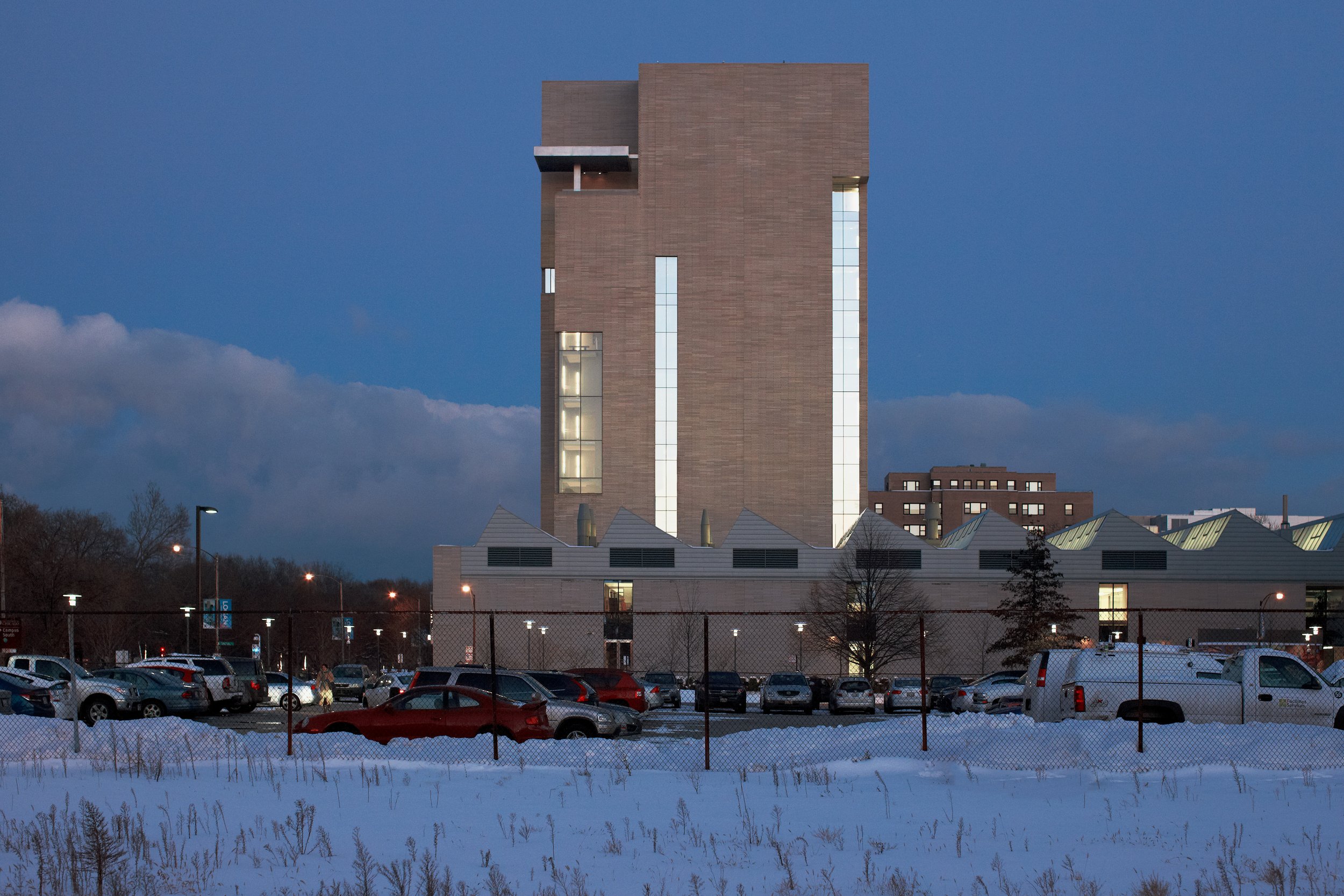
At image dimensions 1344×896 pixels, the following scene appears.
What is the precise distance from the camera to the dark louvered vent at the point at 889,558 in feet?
280

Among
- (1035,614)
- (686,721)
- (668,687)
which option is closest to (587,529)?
(1035,614)

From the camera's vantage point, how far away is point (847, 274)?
4040 inches

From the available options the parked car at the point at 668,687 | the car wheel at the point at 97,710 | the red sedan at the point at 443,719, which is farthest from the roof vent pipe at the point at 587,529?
the red sedan at the point at 443,719

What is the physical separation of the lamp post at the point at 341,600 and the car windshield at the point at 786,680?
46.3 ft

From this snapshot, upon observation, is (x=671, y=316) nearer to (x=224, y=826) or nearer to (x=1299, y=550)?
(x=1299, y=550)

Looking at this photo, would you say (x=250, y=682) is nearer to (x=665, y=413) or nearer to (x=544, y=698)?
(x=544, y=698)

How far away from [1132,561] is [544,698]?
76.6m

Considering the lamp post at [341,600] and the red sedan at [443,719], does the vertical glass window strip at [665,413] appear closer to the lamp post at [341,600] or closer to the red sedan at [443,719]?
the lamp post at [341,600]

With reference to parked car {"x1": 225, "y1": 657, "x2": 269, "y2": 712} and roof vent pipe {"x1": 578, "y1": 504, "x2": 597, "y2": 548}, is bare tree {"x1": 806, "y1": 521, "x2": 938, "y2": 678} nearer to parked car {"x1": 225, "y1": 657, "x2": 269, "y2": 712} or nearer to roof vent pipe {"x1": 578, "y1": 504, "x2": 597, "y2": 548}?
roof vent pipe {"x1": 578, "y1": 504, "x2": 597, "y2": 548}

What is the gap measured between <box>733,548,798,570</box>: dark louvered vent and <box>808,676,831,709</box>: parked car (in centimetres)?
3613

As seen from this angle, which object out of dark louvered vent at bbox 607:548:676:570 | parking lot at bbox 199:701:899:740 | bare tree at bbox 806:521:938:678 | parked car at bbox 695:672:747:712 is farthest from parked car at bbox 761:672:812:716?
dark louvered vent at bbox 607:548:676:570

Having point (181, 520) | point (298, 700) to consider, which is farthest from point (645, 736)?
point (181, 520)

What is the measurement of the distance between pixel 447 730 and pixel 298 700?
2074 centimetres

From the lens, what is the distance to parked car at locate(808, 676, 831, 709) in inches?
Result: 1890
